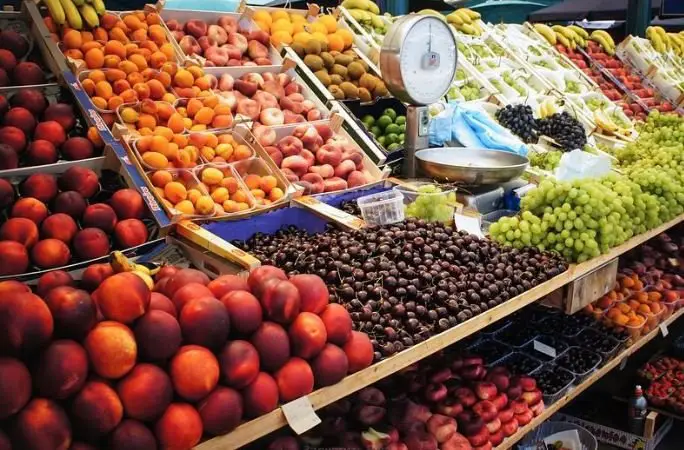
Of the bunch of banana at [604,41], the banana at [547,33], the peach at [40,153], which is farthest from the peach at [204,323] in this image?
the bunch of banana at [604,41]

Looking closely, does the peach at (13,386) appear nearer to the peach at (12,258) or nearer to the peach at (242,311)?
the peach at (242,311)

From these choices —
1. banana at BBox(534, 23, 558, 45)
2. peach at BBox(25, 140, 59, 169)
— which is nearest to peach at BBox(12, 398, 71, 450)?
peach at BBox(25, 140, 59, 169)

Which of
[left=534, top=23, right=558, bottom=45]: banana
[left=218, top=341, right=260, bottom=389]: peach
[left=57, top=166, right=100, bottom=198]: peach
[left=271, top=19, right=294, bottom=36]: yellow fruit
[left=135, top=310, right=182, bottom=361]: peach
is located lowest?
[left=218, top=341, right=260, bottom=389]: peach

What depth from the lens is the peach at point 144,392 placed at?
118 cm

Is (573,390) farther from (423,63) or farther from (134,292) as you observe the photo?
(134,292)

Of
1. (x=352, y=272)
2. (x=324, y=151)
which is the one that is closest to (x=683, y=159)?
(x=324, y=151)

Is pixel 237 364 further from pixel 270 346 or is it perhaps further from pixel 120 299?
pixel 120 299

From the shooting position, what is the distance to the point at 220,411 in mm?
1271

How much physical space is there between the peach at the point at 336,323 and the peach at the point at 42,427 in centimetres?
62

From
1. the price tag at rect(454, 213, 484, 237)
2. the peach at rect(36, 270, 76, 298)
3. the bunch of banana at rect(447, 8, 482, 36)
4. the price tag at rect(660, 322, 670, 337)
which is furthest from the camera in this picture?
the bunch of banana at rect(447, 8, 482, 36)

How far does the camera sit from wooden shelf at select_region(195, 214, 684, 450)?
52.5 inches

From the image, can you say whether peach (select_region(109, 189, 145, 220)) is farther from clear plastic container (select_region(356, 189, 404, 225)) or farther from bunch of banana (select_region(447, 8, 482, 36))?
bunch of banana (select_region(447, 8, 482, 36))

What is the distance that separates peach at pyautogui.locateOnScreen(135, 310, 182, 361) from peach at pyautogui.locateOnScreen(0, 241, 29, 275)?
806 mm

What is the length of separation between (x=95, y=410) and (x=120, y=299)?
8.3 inches
